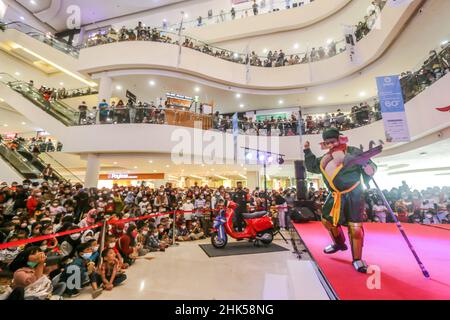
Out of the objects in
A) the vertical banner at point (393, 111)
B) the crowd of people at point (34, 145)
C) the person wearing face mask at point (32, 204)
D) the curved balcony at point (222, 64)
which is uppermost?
the curved balcony at point (222, 64)

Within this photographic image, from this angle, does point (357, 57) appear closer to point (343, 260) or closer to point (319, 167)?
point (319, 167)

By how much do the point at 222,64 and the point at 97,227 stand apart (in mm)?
10678

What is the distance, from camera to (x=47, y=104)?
1112 centimetres

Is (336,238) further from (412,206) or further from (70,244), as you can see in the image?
(412,206)

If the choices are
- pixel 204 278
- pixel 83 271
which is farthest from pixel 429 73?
pixel 83 271

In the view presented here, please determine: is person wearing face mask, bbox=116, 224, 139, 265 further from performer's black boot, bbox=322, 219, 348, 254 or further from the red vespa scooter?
performer's black boot, bbox=322, 219, 348, 254

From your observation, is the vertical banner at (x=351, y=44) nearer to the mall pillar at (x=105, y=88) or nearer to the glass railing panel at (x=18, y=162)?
the mall pillar at (x=105, y=88)

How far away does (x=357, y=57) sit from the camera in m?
10.5

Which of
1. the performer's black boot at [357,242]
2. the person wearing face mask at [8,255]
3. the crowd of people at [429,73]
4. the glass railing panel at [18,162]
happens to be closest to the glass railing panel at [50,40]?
the glass railing panel at [18,162]

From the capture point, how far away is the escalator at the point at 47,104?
10578mm

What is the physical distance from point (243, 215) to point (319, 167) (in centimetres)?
270

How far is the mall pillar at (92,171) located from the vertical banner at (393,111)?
36.8 feet

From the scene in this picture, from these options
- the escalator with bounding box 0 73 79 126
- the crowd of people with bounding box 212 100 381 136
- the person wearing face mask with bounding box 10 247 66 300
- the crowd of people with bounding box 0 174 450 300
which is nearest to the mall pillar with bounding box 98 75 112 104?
the escalator with bounding box 0 73 79 126

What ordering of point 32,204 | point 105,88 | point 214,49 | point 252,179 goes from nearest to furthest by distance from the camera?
point 32,204, point 105,88, point 214,49, point 252,179
